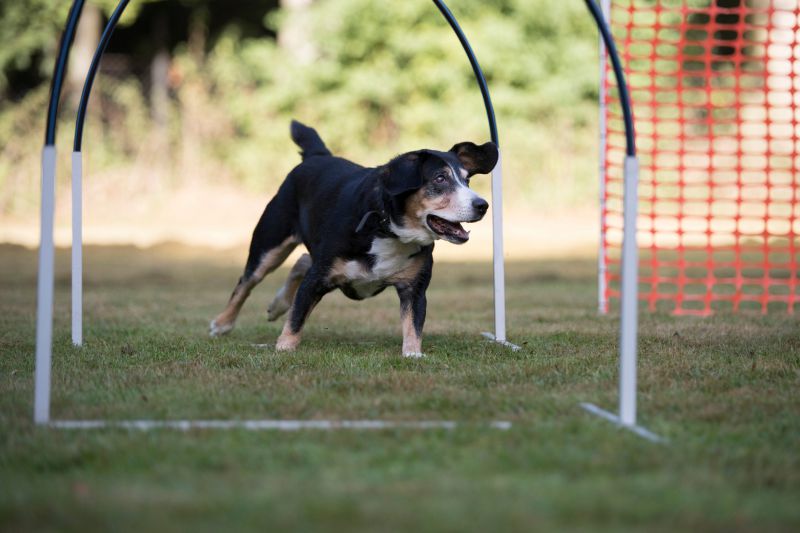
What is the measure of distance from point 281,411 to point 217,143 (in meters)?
17.1

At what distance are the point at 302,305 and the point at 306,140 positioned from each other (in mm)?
1557

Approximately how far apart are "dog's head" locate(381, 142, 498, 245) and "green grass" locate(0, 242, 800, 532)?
2.36 feet

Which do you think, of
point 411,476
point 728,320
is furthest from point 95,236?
point 411,476

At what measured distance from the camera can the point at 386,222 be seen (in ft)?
18.9

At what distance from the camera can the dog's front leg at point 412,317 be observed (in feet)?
19.3

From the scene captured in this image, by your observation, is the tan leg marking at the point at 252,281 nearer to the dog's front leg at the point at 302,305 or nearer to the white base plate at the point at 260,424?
the dog's front leg at the point at 302,305

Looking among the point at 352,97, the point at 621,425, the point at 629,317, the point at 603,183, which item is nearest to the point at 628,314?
the point at 629,317

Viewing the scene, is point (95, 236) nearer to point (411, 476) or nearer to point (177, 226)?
point (177, 226)

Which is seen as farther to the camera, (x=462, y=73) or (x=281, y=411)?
(x=462, y=73)

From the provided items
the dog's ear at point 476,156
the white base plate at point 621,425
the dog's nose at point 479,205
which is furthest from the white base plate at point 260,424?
the dog's ear at point 476,156

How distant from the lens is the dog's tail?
7.11 m

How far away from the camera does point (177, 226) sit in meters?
18.5

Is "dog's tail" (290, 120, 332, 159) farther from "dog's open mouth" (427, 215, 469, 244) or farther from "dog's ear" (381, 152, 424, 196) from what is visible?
"dog's open mouth" (427, 215, 469, 244)

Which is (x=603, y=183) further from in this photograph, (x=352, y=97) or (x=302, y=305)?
(x=352, y=97)
